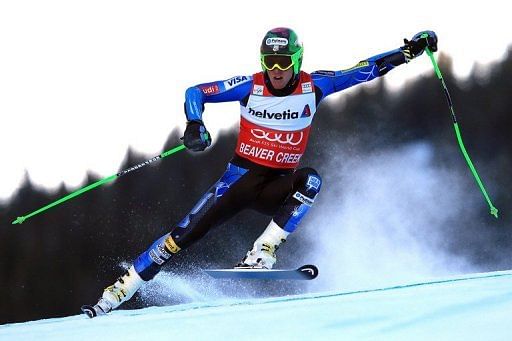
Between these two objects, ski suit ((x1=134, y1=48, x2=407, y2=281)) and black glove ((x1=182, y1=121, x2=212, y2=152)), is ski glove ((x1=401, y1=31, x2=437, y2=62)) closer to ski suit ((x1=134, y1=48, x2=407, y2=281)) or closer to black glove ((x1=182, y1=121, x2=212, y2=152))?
ski suit ((x1=134, y1=48, x2=407, y2=281))

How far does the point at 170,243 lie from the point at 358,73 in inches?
71.5

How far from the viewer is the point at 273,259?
21.4 ft

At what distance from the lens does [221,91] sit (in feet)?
22.4

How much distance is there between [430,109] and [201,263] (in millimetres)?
8720

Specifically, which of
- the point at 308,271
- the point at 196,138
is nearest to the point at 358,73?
the point at 196,138

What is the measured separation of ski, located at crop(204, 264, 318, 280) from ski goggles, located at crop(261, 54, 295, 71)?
4.55 feet

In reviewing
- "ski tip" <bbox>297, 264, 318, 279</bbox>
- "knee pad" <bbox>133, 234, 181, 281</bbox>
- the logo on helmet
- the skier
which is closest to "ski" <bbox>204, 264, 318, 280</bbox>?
"ski tip" <bbox>297, 264, 318, 279</bbox>

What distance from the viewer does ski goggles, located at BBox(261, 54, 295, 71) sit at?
21.6 feet

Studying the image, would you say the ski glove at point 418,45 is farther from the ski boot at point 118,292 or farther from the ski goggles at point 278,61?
the ski boot at point 118,292

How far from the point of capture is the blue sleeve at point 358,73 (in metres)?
6.96

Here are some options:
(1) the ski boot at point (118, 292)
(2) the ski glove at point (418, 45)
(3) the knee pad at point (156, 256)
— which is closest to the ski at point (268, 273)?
(3) the knee pad at point (156, 256)

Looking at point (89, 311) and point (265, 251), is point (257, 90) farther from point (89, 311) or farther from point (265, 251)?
point (89, 311)

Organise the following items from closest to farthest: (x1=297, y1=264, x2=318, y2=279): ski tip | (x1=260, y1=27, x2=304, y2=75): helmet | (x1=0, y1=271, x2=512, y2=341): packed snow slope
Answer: (x1=0, y1=271, x2=512, y2=341): packed snow slope < (x1=297, y1=264, x2=318, y2=279): ski tip < (x1=260, y1=27, x2=304, y2=75): helmet

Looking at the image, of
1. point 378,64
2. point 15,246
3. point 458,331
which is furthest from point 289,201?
point 15,246
